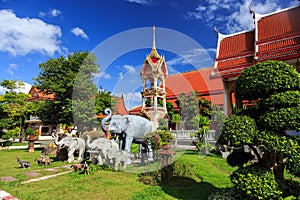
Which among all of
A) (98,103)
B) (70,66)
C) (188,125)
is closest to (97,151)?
(98,103)

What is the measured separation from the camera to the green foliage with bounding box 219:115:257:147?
3.76m

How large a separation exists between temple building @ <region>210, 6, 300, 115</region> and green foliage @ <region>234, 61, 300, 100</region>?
6.81 metres

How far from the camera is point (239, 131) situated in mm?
3812

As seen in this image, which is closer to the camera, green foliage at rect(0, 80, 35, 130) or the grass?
the grass

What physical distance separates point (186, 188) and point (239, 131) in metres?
2.35

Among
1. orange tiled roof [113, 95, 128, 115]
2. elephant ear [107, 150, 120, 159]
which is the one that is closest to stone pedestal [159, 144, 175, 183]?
elephant ear [107, 150, 120, 159]

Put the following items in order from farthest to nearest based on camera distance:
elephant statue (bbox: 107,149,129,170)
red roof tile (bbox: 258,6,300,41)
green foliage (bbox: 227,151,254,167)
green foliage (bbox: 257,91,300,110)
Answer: red roof tile (bbox: 258,6,300,41)
elephant statue (bbox: 107,149,129,170)
green foliage (bbox: 227,151,254,167)
green foliage (bbox: 257,91,300,110)

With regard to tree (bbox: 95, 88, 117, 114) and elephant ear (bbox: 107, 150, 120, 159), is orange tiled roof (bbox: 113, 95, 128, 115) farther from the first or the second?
elephant ear (bbox: 107, 150, 120, 159)

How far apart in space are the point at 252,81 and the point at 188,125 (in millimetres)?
13032

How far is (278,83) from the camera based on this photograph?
3.84 meters

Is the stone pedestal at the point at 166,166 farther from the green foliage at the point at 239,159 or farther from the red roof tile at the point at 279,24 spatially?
the red roof tile at the point at 279,24

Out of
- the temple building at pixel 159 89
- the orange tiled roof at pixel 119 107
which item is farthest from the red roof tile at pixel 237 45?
the orange tiled roof at pixel 119 107

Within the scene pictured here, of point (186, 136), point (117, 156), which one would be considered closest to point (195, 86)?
point (186, 136)

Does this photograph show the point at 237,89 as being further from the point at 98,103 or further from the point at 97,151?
the point at 98,103
